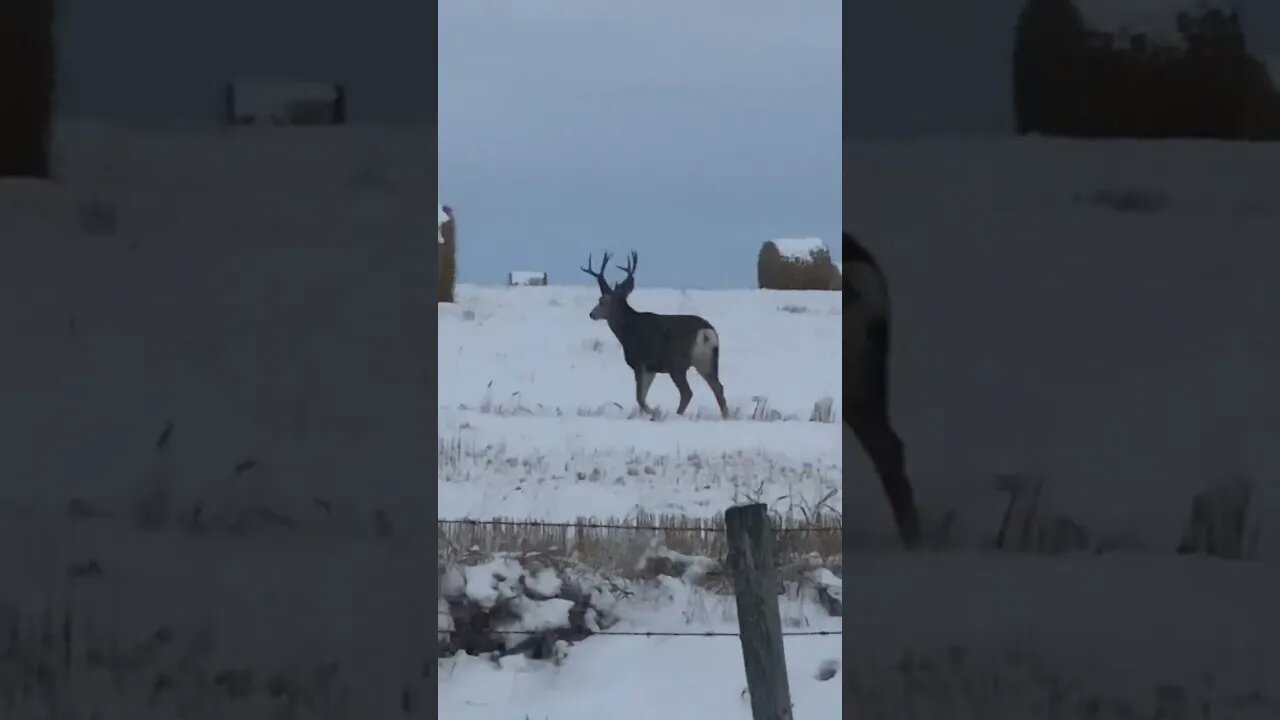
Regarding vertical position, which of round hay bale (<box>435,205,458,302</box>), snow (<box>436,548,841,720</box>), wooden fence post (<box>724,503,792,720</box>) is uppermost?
round hay bale (<box>435,205,458,302</box>)

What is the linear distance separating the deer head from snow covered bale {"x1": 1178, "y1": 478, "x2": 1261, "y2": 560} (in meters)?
10.3

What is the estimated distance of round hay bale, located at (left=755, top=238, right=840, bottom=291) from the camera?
51.7 feet

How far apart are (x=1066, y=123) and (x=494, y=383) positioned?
377 inches

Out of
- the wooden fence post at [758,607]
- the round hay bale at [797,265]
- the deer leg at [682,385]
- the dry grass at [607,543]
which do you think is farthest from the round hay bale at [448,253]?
the wooden fence post at [758,607]

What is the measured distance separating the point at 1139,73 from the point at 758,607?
1.43 m

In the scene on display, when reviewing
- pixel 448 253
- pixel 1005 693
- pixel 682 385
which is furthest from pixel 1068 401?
pixel 448 253

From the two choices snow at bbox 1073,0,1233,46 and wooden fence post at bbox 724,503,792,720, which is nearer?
snow at bbox 1073,0,1233,46

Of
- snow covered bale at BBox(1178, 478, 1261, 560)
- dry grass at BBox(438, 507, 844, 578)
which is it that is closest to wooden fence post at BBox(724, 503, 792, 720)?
snow covered bale at BBox(1178, 478, 1261, 560)

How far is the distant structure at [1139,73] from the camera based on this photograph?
1.95 m

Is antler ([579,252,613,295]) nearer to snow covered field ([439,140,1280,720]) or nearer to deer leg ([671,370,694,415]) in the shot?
deer leg ([671,370,694,415])

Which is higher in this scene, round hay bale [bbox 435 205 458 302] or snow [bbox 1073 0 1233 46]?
round hay bale [bbox 435 205 458 302]

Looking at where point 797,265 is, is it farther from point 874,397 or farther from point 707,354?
point 874,397

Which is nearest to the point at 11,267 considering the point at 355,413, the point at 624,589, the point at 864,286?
the point at 355,413

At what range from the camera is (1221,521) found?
1.98 meters
